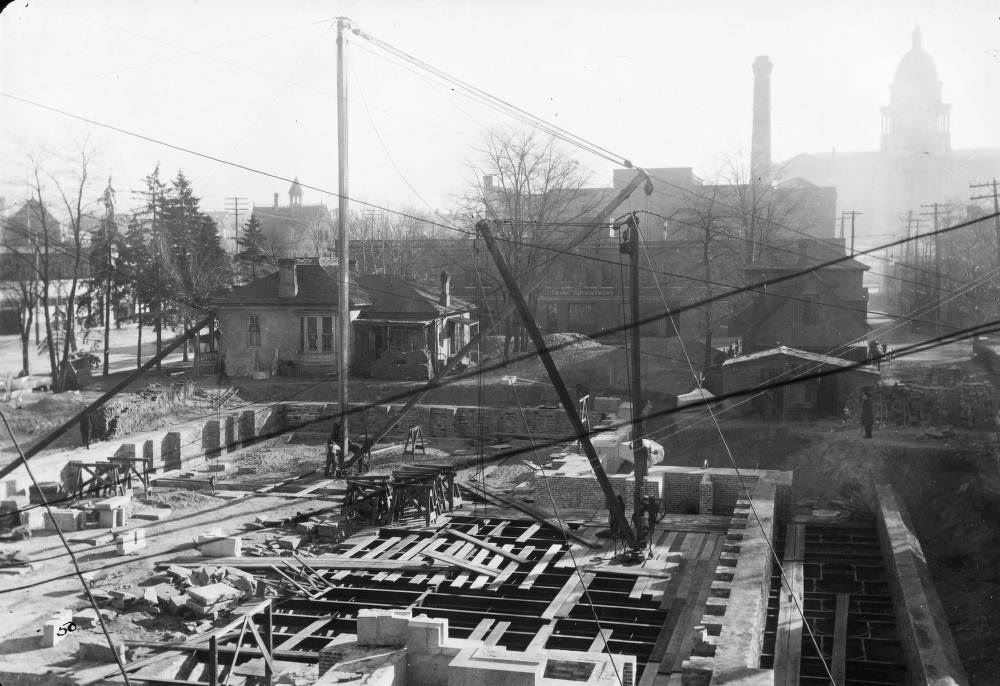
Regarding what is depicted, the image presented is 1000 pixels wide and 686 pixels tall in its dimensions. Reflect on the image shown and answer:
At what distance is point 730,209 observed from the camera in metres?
54.1

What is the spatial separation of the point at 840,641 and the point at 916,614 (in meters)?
1.31

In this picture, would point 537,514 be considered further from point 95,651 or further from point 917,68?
point 917,68

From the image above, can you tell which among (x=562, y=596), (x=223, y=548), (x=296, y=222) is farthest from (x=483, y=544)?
(x=296, y=222)

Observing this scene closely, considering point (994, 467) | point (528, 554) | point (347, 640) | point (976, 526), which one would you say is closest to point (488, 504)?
point (528, 554)

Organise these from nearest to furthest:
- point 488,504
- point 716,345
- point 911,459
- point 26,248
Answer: point 488,504 < point 911,459 < point 26,248 < point 716,345

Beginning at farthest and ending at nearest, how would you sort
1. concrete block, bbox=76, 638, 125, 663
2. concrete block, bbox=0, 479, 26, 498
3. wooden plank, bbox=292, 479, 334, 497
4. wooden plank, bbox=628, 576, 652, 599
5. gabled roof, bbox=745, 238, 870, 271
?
gabled roof, bbox=745, 238, 870, 271
wooden plank, bbox=292, 479, 334, 497
concrete block, bbox=0, 479, 26, 498
wooden plank, bbox=628, 576, 652, 599
concrete block, bbox=76, 638, 125, 663

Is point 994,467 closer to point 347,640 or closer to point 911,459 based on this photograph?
Result: point 911,459

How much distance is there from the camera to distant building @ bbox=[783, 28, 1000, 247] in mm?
73812

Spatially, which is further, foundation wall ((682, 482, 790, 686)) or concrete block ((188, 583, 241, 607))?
concrete block ((188, 583, 241, 607))

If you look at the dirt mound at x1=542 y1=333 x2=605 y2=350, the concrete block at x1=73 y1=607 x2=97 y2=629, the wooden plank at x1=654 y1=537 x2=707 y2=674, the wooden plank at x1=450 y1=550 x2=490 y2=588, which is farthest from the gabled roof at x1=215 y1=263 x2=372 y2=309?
the concrete block at x1=73 y1=607 x2=97 y2=629

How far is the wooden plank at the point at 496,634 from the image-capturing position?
13.8 metres

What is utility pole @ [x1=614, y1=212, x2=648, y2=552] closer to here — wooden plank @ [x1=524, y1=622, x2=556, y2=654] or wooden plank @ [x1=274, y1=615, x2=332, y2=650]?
wooden plank @ [x1=524, y1=622, x2=556, y2=654]

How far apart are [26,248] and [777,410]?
2825 cm

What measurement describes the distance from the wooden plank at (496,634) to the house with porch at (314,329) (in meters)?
25.0
